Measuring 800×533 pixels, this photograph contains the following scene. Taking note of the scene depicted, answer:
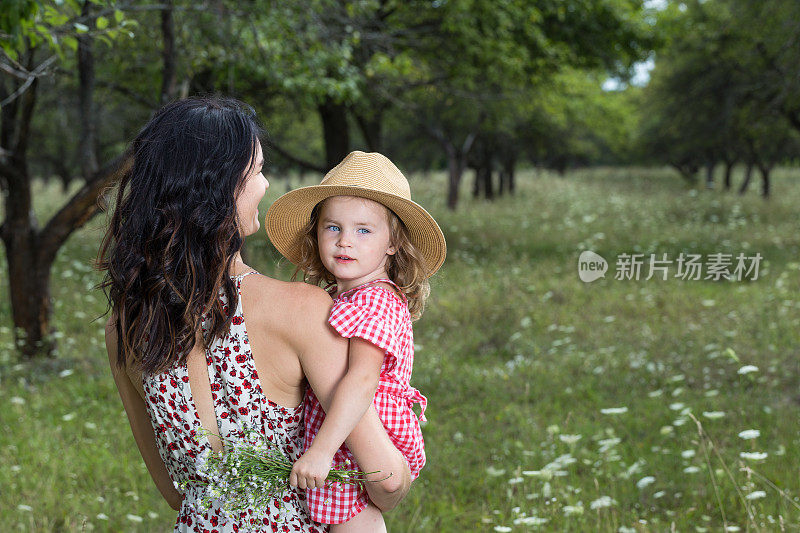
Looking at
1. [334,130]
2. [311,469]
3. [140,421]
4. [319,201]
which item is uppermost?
[319,201]

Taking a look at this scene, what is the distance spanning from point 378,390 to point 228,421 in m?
0.40

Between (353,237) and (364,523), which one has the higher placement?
(353,237)

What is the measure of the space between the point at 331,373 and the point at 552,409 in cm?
468

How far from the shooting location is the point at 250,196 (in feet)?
6.14

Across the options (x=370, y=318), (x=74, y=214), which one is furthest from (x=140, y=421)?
(x=74, y=214)

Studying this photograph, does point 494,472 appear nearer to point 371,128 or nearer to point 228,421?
point 228,421

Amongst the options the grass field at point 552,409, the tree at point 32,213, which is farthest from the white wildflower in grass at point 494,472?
the tree at point 32,213

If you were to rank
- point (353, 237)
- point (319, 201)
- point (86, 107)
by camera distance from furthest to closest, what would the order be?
point (86, 107) → point (319, 201) → point (353, 237)

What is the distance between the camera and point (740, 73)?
19859mm

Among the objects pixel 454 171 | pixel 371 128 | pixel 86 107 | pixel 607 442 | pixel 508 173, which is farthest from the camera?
pixel 508 173

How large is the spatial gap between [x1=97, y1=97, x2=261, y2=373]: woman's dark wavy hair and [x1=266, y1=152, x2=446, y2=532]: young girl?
0.98 ft

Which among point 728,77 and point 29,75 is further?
point 728,77

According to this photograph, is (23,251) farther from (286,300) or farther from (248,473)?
(286,300)

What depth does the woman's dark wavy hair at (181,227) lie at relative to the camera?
176cm
